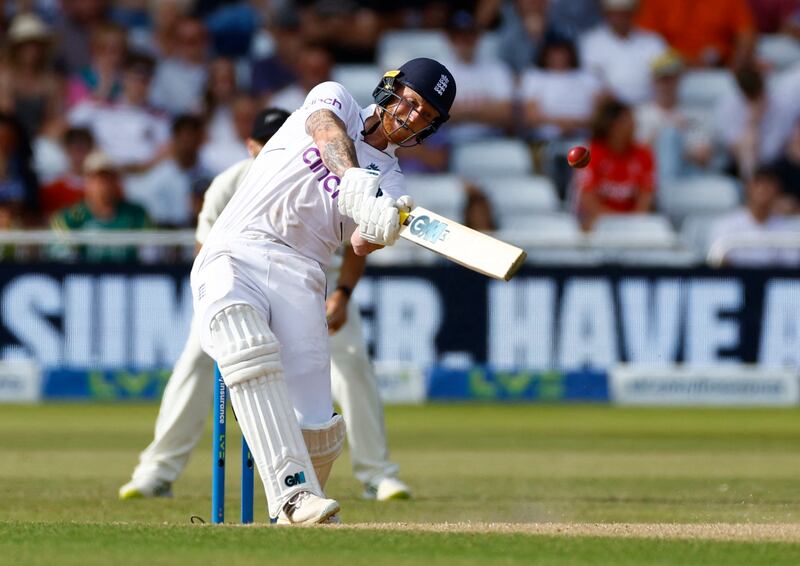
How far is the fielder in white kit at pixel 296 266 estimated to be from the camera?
5.10 meters

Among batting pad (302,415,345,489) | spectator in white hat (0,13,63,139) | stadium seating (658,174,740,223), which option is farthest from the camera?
stadium seating (658,174,740,223)

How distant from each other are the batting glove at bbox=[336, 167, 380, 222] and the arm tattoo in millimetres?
78

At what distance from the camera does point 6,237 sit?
12625 millimetres

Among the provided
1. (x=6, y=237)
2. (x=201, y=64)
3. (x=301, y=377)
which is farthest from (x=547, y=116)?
(x=301, y=377)

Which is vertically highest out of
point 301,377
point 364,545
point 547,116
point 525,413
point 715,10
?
point 715,10

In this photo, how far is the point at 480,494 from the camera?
7227mm

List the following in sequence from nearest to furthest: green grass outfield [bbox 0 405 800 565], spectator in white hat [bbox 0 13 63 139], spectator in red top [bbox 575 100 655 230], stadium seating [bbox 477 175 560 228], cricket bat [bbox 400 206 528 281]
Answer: green grass outfield [bbox 0 405 800 565] → cricket bat [bbox 400 206 528 281] → spectator in red top [bbox 575 100 655 230] → stadium seating [bbox 477 175 560 228] → spectator in white hat [bbox 0 13 63 139]

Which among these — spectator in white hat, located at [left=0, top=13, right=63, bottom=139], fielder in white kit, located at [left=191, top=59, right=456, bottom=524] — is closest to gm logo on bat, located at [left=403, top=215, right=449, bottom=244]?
fielder in white kit, located at [left=191, top=59, right=456, bottom=524]

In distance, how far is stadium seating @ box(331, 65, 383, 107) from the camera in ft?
47.2

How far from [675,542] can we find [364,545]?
0.96m

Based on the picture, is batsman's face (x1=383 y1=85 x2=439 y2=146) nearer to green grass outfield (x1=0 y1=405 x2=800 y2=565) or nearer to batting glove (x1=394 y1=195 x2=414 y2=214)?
batting glove (x1=394 y1=195 x2=414 y2=214)

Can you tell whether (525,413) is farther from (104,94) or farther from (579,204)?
(104,94)

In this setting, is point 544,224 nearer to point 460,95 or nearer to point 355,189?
point 460,95

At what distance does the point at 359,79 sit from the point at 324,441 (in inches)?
373
